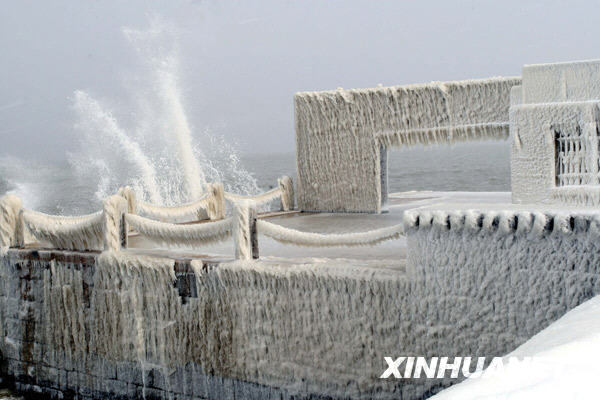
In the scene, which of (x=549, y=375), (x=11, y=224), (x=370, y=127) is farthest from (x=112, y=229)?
(x=370, y=127)

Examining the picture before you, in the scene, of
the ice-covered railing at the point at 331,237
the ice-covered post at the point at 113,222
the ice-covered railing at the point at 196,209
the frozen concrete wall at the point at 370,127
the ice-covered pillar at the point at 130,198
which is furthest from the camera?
the frozen concrete wall at the point at 370,127

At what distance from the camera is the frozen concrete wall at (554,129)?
6281 mm

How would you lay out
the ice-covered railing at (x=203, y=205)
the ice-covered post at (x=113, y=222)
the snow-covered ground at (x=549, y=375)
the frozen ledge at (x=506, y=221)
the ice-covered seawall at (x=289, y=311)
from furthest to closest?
the ice-covered railing at (x=203, y=205) → the ice-covered post at (x=113, y=222) → the ice-covered seawall at (x=289, y=311) → the frozen ledge at (x=506, y=221) → the snow-covered ground at (x=549, y=375)

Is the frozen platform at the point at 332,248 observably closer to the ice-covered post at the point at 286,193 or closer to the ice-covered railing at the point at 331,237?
the ice-covered railing at the point at 331,237

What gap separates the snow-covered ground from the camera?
55.3 inches

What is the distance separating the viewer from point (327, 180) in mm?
9945

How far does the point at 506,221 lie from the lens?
3.50 m

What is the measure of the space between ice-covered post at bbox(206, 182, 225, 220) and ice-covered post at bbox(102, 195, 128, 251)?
317cm

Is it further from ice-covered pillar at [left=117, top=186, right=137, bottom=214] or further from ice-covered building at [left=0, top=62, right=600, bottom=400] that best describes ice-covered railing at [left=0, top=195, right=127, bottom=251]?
ice-covered pillar at [left=117, top=186, right=137, bottom=214]

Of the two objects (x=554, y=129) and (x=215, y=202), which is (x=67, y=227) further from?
(x=554, y=129)

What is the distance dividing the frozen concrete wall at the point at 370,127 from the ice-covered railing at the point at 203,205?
0.96ft

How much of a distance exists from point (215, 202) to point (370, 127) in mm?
2581

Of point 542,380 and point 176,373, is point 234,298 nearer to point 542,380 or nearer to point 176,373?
point 176,373

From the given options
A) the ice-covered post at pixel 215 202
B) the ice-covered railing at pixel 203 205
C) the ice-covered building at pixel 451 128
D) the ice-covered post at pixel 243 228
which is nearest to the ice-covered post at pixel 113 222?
the ice-covered post at pixel 243 228
